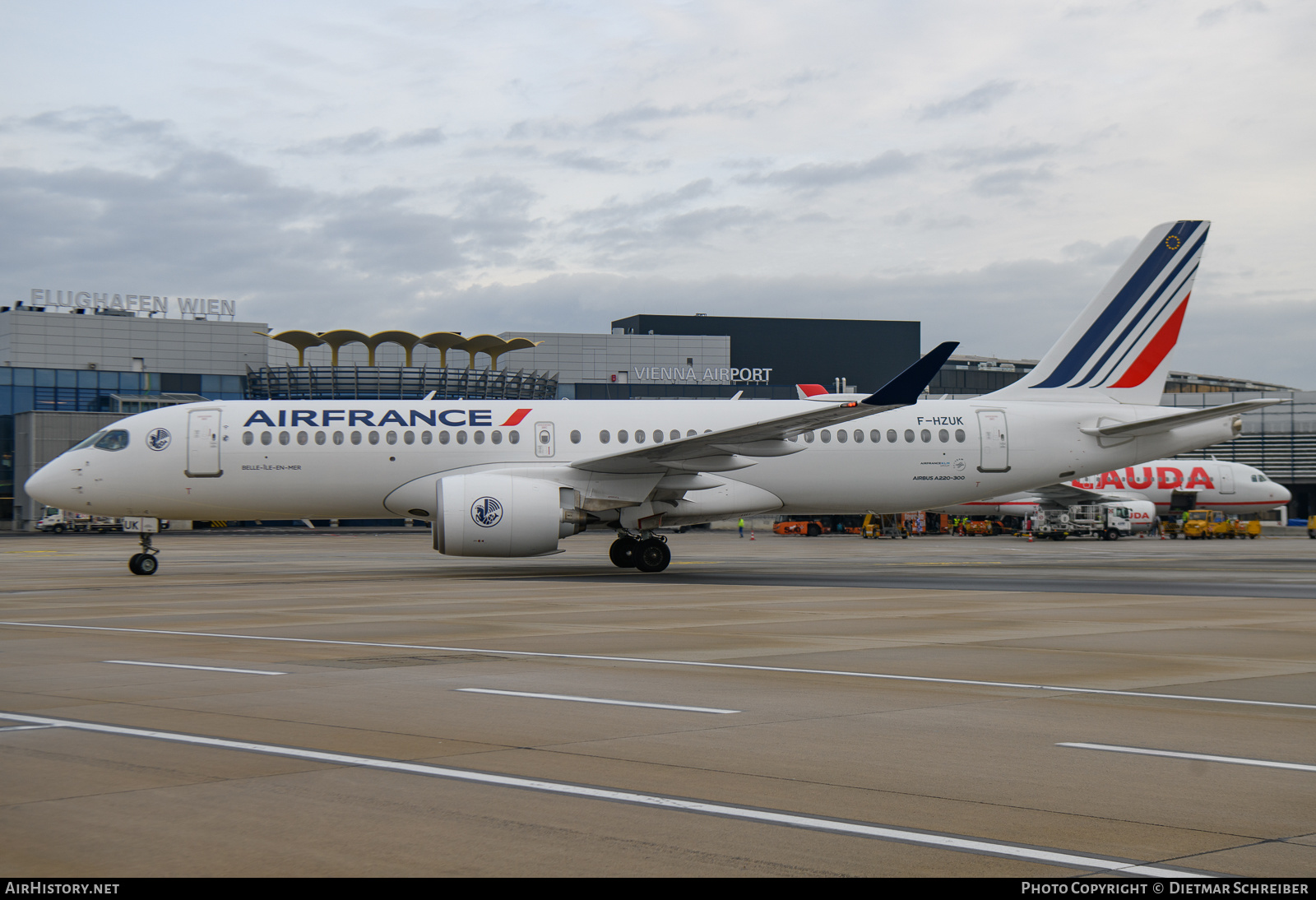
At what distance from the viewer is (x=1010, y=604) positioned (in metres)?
17.1

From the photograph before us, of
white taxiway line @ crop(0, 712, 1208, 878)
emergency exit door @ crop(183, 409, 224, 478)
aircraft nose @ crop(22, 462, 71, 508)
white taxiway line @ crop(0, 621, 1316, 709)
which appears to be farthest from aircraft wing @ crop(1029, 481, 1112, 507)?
white taxiway line @ crop(0, 712, 1208, 878)

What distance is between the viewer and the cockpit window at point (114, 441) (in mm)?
25484

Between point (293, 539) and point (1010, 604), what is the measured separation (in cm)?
4448

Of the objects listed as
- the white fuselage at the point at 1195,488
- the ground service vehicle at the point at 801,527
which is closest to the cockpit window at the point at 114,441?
the ground service vehicle at the point at 801,527

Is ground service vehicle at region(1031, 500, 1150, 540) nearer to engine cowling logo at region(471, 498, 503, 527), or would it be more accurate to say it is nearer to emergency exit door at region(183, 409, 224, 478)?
engine cowling logo at region(471, 498, 503, 527)

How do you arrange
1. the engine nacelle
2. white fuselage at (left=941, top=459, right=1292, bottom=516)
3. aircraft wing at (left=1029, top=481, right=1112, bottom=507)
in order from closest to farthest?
the engine nacelle, aircraft wing at (left=1029, top=481, right=1112, bottom=507), white fuselage at (left=941, top=459, right=1292, bottom=516)

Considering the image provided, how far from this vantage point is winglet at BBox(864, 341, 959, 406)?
2203 cm

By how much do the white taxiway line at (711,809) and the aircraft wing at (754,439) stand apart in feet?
53.3

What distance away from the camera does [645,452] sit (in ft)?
76.3

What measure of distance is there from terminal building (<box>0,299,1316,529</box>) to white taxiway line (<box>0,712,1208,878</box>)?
5964 centimetres

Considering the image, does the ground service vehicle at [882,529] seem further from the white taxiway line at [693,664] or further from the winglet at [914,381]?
the white taxiway line at [693,664]

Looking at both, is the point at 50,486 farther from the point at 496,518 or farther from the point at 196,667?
the point at 196,667
